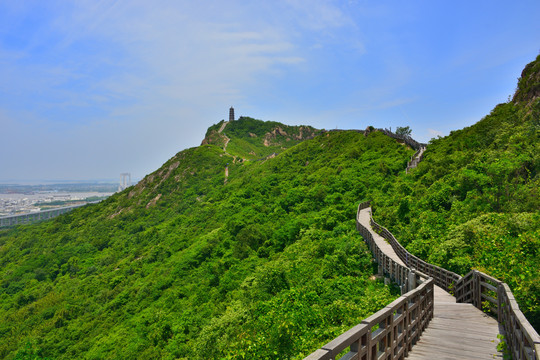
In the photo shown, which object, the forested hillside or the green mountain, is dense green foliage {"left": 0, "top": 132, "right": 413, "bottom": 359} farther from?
the forested hillside

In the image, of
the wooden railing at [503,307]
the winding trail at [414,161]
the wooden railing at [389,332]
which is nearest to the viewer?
the wooden railing at [389,332]

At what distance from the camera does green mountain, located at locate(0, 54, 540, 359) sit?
1452cm

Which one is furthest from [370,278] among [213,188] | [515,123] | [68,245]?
[68,245]

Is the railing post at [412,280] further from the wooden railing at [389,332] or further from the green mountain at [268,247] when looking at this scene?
the wooden railing at [389,332]

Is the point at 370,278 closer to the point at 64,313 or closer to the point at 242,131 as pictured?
the point at 64,313

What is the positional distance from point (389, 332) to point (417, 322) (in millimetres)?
2084

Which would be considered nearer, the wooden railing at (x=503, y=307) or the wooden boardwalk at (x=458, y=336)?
the wooden railing at (x=503, y=307)

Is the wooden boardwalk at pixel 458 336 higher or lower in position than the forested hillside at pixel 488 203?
lower

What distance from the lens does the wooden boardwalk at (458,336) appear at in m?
6.99

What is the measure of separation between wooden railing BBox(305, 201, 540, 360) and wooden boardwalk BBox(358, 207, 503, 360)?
0.21 m

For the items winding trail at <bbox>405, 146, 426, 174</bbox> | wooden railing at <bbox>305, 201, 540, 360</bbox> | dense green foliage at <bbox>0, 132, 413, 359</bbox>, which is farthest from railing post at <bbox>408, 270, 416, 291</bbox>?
winding trail at <bbox>405, 146, 426, 174</bbox>

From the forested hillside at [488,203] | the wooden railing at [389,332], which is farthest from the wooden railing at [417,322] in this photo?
the forested hillside at [488,203]

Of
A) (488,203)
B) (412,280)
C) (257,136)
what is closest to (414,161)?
(488,203)

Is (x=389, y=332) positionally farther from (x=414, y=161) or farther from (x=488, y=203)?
(x=414, y=161)
